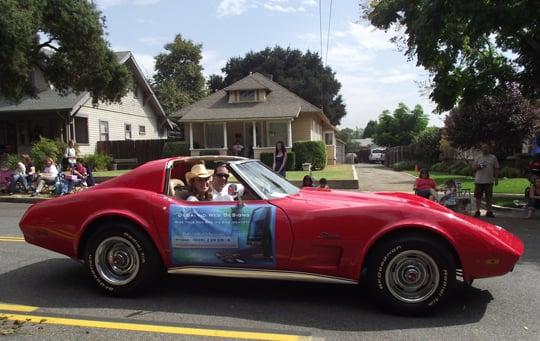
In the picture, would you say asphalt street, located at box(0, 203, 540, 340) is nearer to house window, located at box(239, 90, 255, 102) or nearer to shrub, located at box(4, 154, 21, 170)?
shrub, located at box(4, 154, 21, 170)

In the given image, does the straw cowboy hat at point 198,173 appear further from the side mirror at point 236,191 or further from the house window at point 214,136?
the house window at point 214,136

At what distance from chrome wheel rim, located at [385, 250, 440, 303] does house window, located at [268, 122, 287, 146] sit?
2750cm

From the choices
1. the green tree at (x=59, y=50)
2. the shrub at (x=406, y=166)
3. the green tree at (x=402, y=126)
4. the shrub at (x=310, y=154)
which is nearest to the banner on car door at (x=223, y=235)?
the green tree at (x=59, y=50)

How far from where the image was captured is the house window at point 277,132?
105 ft

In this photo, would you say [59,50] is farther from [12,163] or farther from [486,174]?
[486,174]

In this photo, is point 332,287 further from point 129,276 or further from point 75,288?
point 75,288

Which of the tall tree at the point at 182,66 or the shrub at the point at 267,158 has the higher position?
the tall tree at the point at 182,66

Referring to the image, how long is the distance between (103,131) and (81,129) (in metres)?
1.98

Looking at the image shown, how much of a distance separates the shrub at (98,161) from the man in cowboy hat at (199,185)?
24573mm

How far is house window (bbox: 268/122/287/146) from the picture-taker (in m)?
32.0

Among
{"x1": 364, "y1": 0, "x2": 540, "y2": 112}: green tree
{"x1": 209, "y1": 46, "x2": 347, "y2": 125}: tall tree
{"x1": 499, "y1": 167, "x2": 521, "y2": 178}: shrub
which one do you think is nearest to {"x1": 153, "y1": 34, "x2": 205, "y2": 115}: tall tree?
{"x1": 209, "y1": 46, "x2": 347, "y2": 125}: tall tree

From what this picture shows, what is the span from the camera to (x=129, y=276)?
5.23 m

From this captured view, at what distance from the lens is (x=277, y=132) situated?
32156mm

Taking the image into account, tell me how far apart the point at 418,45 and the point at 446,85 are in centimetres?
199
